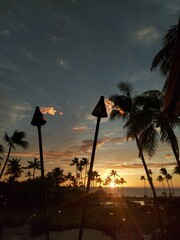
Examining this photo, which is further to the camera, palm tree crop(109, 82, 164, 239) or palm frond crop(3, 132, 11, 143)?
palm frond crop(3, 132, 11, 143)

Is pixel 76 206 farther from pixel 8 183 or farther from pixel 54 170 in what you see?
pixel 54 170

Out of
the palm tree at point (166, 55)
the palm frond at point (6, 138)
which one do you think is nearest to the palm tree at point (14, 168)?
the palm frond at point (6, 138)

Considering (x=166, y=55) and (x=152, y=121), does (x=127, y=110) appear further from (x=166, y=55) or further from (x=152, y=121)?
(x=166, y=55)

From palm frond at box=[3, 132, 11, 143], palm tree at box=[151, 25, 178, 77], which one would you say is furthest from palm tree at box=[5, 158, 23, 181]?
palm tree at box=[151, 25, 178, 77]

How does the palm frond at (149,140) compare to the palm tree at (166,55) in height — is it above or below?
below

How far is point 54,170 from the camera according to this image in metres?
82.2

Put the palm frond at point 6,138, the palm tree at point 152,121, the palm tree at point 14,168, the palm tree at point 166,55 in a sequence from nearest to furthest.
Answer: the palm tree at point 166,55 < the palm tree at point 152,121 < the palm frond at point 6,138 < the palm tree at point 14,168

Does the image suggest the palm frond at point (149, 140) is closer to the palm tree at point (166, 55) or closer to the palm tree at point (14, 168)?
the palm tree at point (166, 55)

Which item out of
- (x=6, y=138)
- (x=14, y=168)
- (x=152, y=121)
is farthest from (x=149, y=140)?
(x=14, y=168)

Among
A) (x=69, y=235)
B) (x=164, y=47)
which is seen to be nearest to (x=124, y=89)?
(x=164, y=47)

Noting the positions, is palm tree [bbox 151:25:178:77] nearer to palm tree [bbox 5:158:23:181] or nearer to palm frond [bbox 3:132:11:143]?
palm frond [bbox 3:132:11:143]

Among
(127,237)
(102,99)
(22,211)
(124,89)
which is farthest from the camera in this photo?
(22,211)

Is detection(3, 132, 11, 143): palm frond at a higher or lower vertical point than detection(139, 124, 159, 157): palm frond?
higher

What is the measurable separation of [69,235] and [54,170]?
66.0 meters
